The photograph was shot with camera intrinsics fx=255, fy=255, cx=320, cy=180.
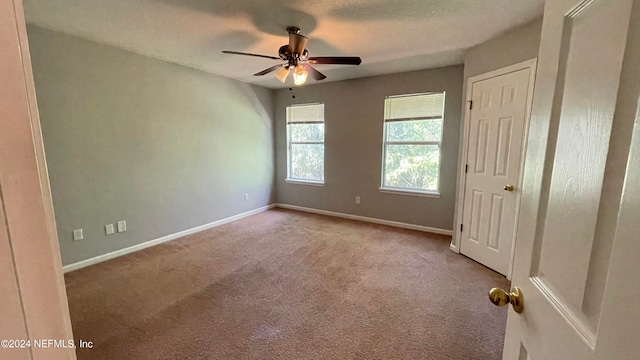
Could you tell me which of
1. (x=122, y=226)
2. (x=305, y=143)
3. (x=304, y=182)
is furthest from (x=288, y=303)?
(x=305, y=143)

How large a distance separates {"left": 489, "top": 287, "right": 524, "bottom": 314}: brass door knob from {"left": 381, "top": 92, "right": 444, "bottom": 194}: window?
3298 mm

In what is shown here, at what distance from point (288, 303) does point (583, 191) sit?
6.95ft

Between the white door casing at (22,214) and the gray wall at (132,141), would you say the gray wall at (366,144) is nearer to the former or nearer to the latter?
the gray wall at (132,141)

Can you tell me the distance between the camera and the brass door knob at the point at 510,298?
729mm

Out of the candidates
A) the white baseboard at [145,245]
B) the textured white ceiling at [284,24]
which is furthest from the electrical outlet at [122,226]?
the textured white ceiling at [284,24]

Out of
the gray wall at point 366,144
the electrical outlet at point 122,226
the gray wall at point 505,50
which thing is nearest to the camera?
the gray wall at point 505,50

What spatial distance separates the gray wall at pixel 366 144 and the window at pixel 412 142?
0.11 metres

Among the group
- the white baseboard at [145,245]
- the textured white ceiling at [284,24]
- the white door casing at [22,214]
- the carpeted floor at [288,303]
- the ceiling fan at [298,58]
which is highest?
the textured white ceiling at [284,24]

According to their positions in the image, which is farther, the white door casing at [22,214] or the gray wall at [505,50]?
the gray wall at [505,50]

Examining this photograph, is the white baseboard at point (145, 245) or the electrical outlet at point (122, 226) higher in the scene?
the electrical outlet at point (122, 226)

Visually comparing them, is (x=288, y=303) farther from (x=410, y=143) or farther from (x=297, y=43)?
(x=410, y=143)

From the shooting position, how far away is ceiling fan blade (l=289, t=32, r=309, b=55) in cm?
231

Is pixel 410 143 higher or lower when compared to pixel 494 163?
higher

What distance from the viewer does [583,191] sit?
488mm
